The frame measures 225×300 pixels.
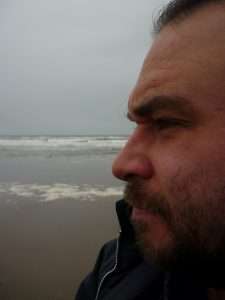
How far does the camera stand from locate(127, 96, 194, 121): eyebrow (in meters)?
1.06

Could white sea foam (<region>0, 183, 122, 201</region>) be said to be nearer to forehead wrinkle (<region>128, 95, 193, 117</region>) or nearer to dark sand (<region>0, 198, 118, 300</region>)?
dark sand (<region>0, 198, 118, 300</region>)

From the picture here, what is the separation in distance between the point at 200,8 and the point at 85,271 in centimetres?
269

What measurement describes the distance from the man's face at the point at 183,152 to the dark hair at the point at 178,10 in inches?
2.3

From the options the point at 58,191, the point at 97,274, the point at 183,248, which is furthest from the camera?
the point at 58,191

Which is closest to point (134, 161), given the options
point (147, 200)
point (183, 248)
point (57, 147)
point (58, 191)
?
point (147, 200)

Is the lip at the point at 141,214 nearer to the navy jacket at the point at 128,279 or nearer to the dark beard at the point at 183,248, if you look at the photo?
the dark beard at the point at 183,248

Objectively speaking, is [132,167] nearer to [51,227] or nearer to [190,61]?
[190,61]

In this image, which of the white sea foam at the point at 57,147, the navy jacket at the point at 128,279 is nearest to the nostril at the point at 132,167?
the navy jacket at the point at 128,279

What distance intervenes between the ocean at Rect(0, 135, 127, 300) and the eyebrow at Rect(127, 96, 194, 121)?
85.5 inches

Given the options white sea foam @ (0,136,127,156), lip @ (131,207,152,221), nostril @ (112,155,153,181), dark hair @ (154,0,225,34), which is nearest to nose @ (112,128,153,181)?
nostril @ (112,155,153,181)

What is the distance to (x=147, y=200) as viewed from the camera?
3.64ft

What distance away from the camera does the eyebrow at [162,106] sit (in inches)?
41.6

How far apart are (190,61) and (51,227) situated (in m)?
3.61

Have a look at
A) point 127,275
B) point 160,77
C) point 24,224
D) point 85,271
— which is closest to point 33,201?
point 24,224
